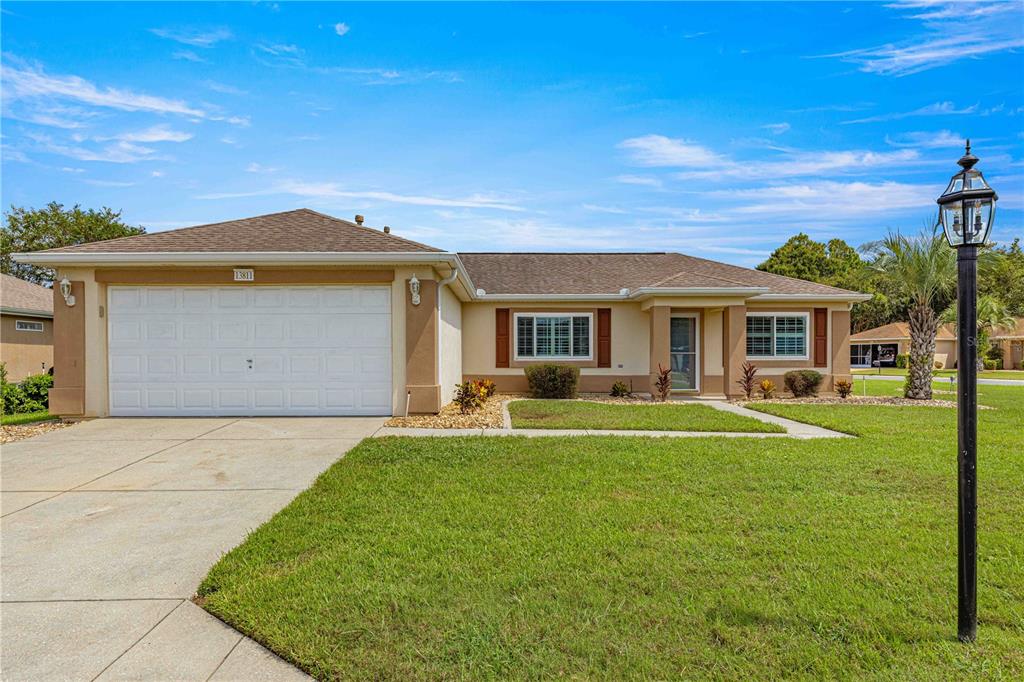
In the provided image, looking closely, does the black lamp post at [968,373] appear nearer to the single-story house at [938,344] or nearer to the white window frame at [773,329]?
the white window frame at [773,329]

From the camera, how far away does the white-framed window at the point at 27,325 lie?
Answer: 16.4m

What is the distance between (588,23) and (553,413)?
26.0 ft

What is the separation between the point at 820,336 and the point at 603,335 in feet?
21.8

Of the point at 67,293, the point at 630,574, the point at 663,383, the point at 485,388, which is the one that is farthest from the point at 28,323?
the point at 630,574

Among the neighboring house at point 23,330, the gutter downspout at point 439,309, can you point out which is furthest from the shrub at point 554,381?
the neighboring house at point 23,330

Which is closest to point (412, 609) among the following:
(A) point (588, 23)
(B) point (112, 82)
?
(A) point (588, 23)

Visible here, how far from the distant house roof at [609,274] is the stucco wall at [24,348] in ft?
49.2

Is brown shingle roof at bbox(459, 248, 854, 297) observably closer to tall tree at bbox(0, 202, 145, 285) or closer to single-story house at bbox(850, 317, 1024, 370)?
single-story house at bbox(850, 317, 1024, 370)

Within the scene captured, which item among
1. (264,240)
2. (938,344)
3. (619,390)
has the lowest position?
(619,390)

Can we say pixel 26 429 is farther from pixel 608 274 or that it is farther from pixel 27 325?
pixel 608 274

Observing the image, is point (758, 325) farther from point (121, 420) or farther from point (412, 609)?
point (121, 420)

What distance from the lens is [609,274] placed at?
55.1 ft

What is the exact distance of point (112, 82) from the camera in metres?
10.6

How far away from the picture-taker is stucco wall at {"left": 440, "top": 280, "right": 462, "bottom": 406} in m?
11.3
